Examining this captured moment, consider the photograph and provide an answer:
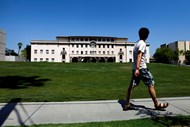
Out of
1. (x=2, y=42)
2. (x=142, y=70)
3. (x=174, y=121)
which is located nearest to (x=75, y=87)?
(x=142, y=70)

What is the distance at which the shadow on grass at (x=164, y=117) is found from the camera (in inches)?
158

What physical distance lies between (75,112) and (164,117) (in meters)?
2.02

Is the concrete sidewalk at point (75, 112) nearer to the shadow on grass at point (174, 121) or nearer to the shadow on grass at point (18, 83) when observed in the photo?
the shadow on grass at point (174, 121)

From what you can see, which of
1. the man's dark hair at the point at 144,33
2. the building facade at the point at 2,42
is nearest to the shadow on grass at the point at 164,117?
the man's dark hair at the point at 144,33

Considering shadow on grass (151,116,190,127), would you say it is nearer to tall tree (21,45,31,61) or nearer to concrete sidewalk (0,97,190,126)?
concrete sidewalk (0,97,190,126)

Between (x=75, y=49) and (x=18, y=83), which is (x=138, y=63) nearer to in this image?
(x=18, y=83)

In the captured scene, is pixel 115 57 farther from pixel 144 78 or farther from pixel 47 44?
pixel 144 78

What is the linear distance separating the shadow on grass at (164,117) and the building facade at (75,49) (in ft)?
294

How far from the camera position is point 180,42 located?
369 ft

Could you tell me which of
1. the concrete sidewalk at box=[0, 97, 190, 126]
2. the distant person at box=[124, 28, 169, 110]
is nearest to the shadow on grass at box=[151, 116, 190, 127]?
the concrete sidewalk at box=[0, 97, 190, 126]

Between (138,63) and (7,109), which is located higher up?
(138,63)

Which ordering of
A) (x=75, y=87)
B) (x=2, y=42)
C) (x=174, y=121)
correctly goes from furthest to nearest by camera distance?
(x=2, y=42) < (x=75, y=87) < (x=174, y=121)

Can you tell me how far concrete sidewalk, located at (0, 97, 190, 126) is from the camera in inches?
172

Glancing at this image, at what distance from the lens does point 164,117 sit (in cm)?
448
